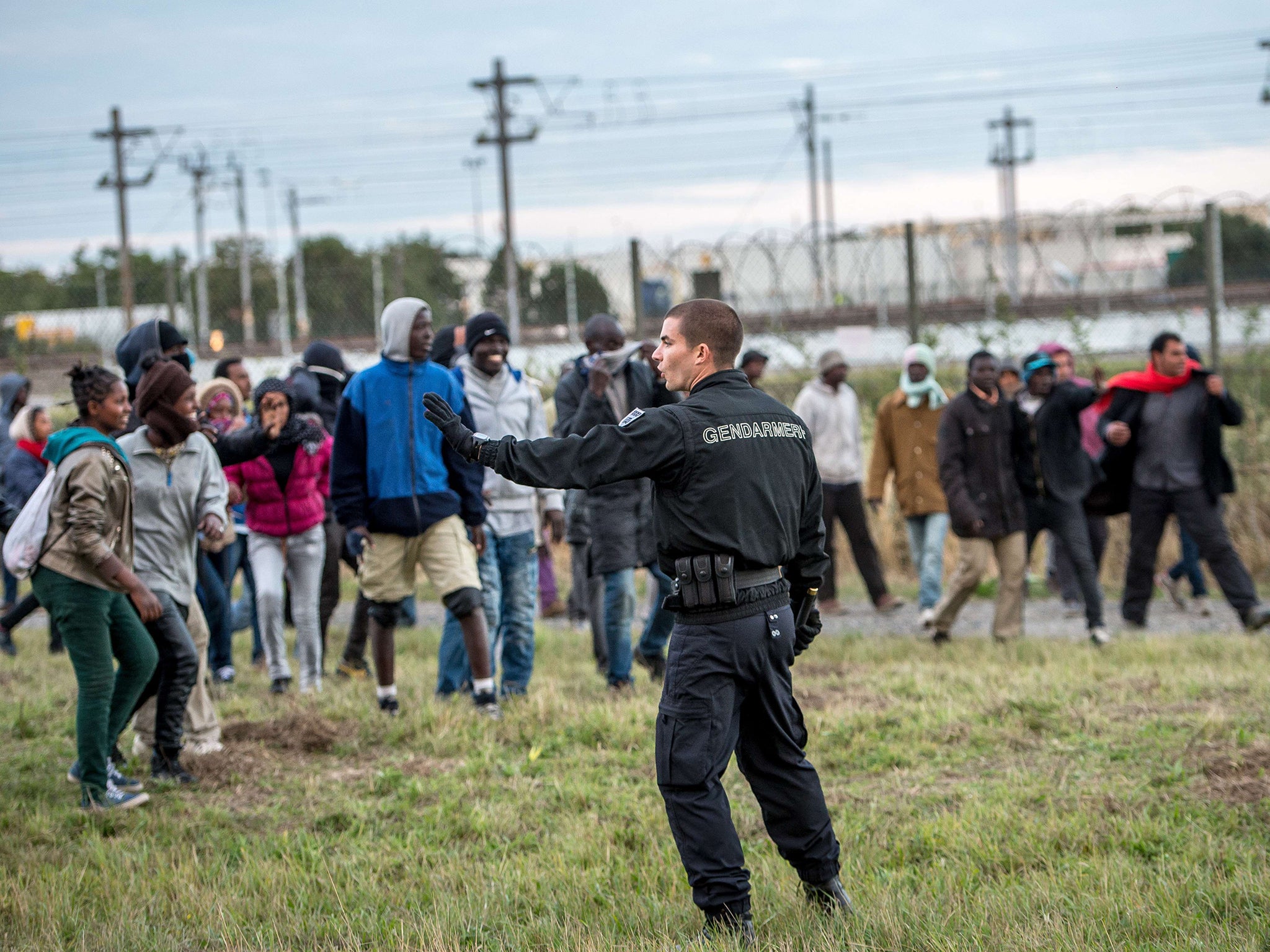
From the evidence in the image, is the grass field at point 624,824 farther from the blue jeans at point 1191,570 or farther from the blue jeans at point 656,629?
the blue jeans at point 1191,570

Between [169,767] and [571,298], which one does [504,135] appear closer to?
[571,298]

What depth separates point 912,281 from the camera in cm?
1278

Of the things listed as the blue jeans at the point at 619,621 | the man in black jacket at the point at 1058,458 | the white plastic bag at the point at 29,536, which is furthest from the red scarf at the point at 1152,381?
the white plastic bag at the point at 29,536

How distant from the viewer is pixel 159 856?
5117mm

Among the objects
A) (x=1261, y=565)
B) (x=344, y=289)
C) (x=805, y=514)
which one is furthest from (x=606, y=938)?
(x=344, y=289)

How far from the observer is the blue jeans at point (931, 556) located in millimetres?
Answer: 10148

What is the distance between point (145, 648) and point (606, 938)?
2786 millimetres

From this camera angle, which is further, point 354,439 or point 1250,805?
point 354,439

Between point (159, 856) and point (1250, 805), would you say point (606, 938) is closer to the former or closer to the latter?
point (159, 856)

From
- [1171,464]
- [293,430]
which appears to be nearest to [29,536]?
[293,430]

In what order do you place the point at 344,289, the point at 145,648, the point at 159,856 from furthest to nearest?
the point at 344,289 → the point at 145,648 → the point at 159,856

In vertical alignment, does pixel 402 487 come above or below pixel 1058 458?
above

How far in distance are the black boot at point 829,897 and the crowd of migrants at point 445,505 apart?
4.79 feet

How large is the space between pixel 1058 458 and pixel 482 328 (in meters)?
4.39
